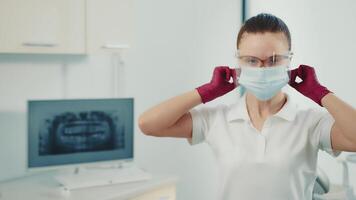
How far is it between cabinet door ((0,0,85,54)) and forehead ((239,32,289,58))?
1.15 metres

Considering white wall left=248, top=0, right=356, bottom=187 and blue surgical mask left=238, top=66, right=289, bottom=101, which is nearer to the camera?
blue surgical mask left=238, top=66, right=289, bottom=101

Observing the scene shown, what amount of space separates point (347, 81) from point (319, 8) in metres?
0.56

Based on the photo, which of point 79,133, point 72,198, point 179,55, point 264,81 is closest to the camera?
point 264,81

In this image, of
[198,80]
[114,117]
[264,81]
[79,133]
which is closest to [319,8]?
[198,80]

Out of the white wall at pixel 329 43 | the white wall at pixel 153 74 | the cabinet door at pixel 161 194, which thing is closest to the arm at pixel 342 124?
the cabinet door at pixel 161 194

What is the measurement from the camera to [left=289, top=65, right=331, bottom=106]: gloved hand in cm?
138

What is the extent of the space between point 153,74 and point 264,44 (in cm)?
189

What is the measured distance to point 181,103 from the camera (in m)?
1.43

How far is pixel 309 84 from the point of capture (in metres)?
1.41

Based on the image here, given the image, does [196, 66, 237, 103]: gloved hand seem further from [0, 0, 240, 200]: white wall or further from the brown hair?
[0, 0, 240, 200]: white wall

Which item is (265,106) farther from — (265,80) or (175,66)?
(175,66)

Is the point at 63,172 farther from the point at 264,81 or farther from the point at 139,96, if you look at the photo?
the point at 264,81

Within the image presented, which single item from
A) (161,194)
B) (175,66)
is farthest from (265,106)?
(175,66)

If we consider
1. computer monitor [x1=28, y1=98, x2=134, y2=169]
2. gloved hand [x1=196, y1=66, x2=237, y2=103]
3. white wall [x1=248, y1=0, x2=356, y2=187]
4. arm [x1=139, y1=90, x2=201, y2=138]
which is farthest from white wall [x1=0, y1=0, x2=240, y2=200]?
gloved hand [x1=196, y1=66, x2=237, y2=103]
